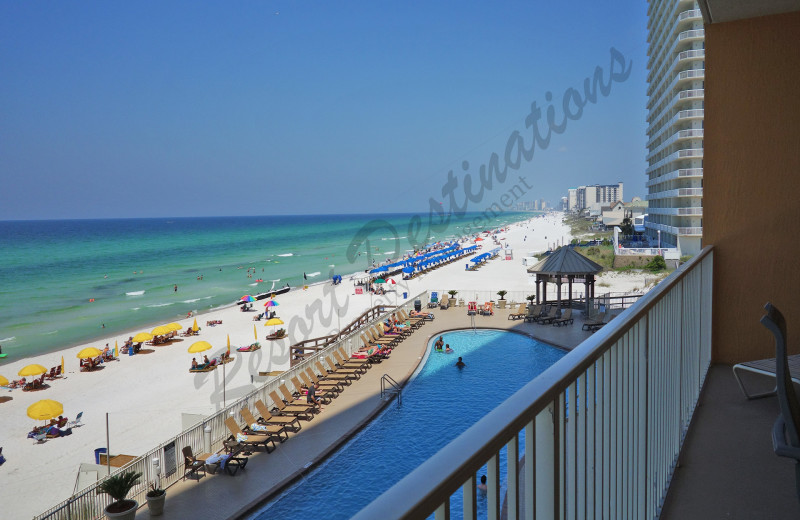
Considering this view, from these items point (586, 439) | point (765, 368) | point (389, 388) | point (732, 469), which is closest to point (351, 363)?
point (389, 388)

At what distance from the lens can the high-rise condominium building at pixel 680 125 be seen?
37.7 metres

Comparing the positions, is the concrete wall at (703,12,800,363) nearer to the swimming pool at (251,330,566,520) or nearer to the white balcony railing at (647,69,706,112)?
the swimming pool at (251,330,566,520)

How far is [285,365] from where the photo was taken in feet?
63.5

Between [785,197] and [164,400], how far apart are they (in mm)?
15822

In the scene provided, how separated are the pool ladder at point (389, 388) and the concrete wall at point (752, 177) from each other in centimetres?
940

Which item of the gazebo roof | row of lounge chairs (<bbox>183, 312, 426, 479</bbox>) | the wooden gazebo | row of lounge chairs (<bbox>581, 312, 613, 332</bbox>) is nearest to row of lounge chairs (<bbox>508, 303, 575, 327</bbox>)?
the wooden gazebo

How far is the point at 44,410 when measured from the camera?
13117 millimetres

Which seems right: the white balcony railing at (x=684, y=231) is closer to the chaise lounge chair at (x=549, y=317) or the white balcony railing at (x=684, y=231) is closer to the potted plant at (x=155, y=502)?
the chaise lounge chair at (x=549, y=317)

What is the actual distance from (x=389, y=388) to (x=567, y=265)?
999 centimetres

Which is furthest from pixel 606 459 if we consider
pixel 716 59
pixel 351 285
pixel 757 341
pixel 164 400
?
pixel 351 285

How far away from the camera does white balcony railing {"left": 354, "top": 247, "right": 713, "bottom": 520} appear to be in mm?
729

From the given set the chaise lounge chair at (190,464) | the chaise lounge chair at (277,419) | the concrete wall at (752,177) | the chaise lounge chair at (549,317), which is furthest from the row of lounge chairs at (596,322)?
the concrete wall at (752,177)

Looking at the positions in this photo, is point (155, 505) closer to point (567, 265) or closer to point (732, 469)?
point (732, 469)

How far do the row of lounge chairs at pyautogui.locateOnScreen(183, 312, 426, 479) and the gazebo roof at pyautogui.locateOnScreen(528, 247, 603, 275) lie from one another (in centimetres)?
715
